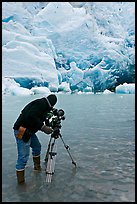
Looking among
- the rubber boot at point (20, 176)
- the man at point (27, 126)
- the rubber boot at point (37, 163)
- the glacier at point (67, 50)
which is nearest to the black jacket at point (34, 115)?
the man at point (27, 126)

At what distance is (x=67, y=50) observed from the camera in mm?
52219

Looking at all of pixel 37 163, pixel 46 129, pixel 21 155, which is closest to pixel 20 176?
pixel 21 155

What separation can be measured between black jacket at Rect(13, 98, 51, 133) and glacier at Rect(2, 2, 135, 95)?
37353 mm

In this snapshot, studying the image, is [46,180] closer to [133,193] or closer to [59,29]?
[133,193]

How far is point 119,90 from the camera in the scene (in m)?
49.7

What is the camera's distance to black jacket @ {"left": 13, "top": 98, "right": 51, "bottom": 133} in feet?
13.8

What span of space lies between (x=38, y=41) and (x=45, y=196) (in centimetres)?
4575

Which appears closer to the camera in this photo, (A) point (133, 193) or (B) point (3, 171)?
(A) point (133, 193)

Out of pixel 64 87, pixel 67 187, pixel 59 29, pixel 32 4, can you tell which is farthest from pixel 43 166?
pixel 32 4

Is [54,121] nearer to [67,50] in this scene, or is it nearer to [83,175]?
[83,175]

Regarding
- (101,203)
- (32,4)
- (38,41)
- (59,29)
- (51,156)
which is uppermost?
(32,4)

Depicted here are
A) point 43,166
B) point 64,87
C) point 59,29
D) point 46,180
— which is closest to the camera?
point 46,180

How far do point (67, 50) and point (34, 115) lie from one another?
1929 inches

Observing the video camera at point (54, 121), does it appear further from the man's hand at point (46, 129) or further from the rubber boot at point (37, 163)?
the rubber boot at point (37, 163)
